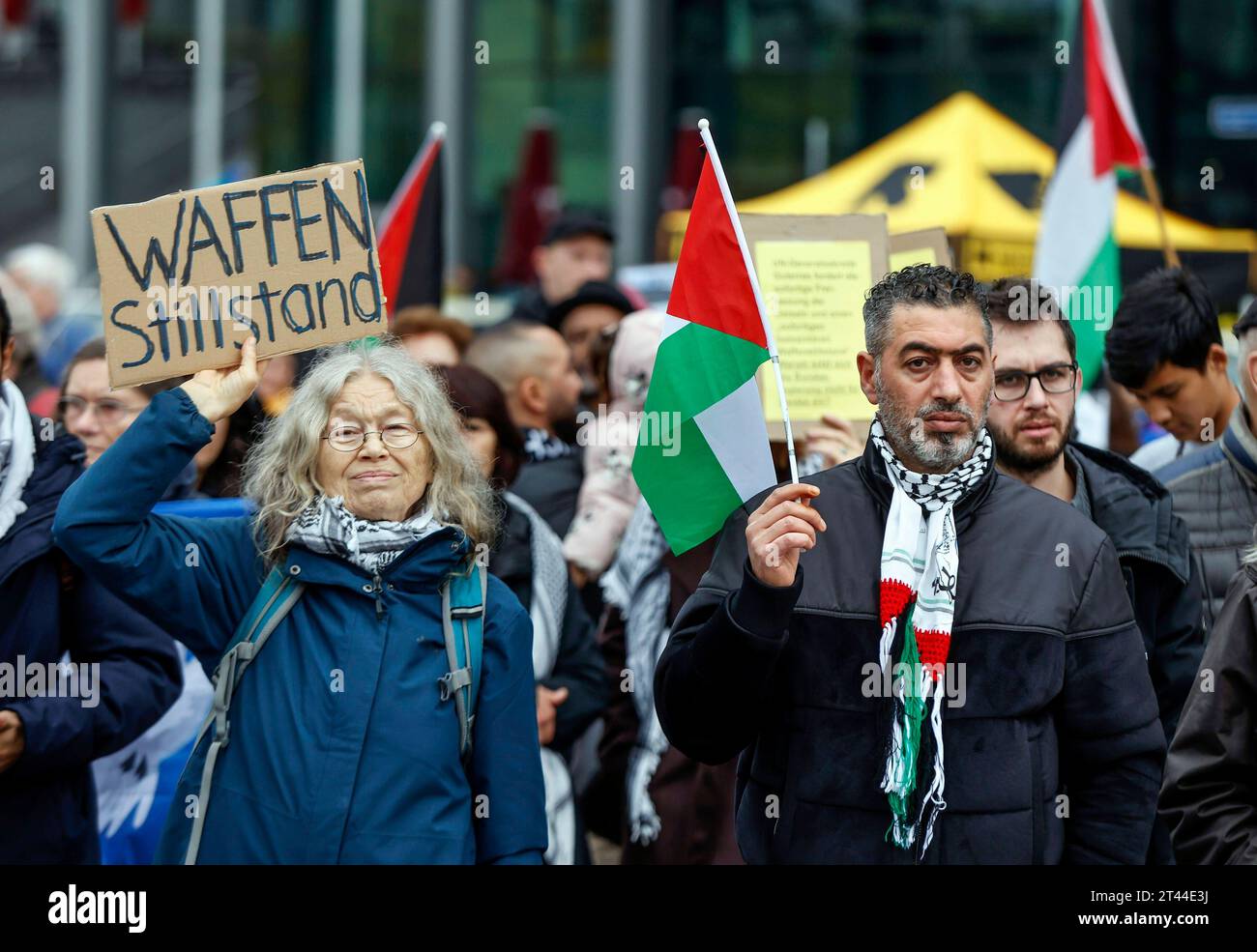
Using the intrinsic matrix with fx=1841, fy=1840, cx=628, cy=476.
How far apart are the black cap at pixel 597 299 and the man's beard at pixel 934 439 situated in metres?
4.10

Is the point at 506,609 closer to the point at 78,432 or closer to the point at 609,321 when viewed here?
the point at 78,432

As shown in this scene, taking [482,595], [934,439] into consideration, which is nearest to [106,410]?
[482,595]

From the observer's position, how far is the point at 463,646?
3486mm

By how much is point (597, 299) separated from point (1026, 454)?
11.5ft

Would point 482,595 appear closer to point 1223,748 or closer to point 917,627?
point 917,627

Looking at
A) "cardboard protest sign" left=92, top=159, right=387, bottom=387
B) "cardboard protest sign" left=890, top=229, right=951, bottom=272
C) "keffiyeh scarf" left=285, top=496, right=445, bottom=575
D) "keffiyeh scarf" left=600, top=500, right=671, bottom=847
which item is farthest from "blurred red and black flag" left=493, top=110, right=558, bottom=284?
"keffiyeh scarf" left=285, top=496, right=445, bottom=575

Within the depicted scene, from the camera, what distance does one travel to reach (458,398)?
16.1 ft

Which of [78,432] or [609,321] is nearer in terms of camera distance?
[78,432]

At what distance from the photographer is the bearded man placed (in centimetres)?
316

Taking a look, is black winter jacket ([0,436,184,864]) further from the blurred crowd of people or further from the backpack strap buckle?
the backpack strap buckle

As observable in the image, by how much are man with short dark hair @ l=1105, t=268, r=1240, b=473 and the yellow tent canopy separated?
4.86 metres
